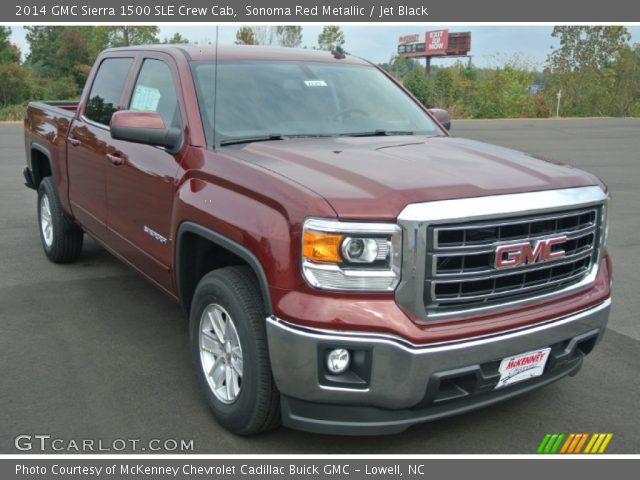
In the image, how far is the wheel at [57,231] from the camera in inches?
246

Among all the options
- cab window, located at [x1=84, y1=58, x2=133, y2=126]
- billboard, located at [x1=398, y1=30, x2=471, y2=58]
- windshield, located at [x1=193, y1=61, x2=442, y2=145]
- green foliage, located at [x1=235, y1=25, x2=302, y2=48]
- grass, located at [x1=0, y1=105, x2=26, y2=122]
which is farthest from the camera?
billboard, located at [x1=398, y1=30, x2=471, y2=58]

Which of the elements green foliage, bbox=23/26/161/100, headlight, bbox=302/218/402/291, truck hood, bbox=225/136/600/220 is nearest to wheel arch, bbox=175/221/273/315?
truck hood, bbox=225/136/600/220

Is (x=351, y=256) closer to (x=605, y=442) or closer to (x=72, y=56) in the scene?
(x=605, y=442)

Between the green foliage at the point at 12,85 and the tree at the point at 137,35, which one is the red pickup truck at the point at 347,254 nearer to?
the tree at the point at 137,35

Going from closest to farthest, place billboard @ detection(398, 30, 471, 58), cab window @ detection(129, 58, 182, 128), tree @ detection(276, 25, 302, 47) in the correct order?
cab window @ detection(129, 58, 182, 128) < tree @ detection(276, 25, 302, 47) < billboard @ detection(398, 30, 471, 58)

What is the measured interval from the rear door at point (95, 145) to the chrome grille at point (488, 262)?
2.68m

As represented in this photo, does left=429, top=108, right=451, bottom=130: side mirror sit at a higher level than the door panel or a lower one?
higher

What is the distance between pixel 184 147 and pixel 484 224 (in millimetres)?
1762

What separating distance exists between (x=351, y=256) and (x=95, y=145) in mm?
2940

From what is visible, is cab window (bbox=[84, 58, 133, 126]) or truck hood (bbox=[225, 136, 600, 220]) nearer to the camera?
truck hood (bbox=[225, 136, 600, 220])

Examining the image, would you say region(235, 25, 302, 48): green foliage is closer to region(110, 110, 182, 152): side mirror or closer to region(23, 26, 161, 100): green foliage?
region(110, 110, 182, 152): side mirror

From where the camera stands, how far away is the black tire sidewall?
10.2ft
